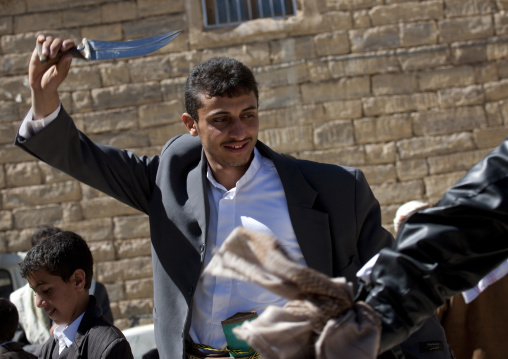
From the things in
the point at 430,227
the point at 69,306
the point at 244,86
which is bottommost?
the point at 69,306

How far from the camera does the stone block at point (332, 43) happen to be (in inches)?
281

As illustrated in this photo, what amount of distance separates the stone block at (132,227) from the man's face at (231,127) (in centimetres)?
448

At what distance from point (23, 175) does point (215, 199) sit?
500cm

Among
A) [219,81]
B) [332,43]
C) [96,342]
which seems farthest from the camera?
[332,43]

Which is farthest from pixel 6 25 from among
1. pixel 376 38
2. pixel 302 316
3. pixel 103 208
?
pixel 302 316

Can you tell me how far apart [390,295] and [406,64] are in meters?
5.97

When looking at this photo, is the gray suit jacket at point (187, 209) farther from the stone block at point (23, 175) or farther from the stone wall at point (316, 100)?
the stone block at point (23, 175)

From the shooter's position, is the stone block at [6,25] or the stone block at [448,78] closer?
the stone block at [448,78]

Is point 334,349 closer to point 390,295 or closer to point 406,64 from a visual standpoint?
point 390,295

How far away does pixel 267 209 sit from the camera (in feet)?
8.86

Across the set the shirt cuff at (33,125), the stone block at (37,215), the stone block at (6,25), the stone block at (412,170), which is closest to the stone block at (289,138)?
the stone block at (412,170)

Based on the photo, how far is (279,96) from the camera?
713 centimetres

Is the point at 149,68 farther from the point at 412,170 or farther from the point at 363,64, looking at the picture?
the point at 412,170

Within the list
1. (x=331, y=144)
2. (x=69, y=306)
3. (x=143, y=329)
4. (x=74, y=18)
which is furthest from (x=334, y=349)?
(x=74, y=18)
